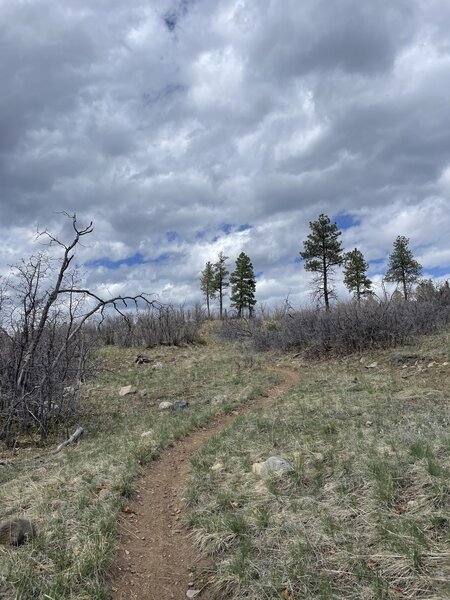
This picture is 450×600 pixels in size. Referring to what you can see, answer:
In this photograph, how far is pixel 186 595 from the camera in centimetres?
360

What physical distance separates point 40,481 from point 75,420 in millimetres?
4851

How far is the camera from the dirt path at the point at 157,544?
371 centimetres

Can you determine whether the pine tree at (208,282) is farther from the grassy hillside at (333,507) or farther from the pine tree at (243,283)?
the grassy hillside at (333,507)

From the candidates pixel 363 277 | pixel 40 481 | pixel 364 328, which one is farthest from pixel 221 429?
pixel 363 277

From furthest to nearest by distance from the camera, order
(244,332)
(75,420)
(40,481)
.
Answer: (244,332), (75,420), (40,481)

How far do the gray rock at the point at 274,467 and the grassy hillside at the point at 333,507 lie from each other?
0.10 meters

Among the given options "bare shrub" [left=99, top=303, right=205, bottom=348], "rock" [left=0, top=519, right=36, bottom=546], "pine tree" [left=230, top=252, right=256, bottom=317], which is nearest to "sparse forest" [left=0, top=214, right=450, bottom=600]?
"rock" [left=0, top=519, right=36, bottom=546]

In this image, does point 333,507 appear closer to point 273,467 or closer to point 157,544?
point 273,467

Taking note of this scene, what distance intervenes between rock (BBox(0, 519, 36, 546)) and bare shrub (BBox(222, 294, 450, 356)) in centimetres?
A: 1425

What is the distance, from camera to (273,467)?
17.2 feet

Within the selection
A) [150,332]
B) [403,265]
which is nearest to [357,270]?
[403,265]

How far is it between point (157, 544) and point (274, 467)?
1.60 meters

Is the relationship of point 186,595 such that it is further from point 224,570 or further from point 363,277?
point 363,277


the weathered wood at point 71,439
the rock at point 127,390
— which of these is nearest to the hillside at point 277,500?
the weathered wood at point 71,439
